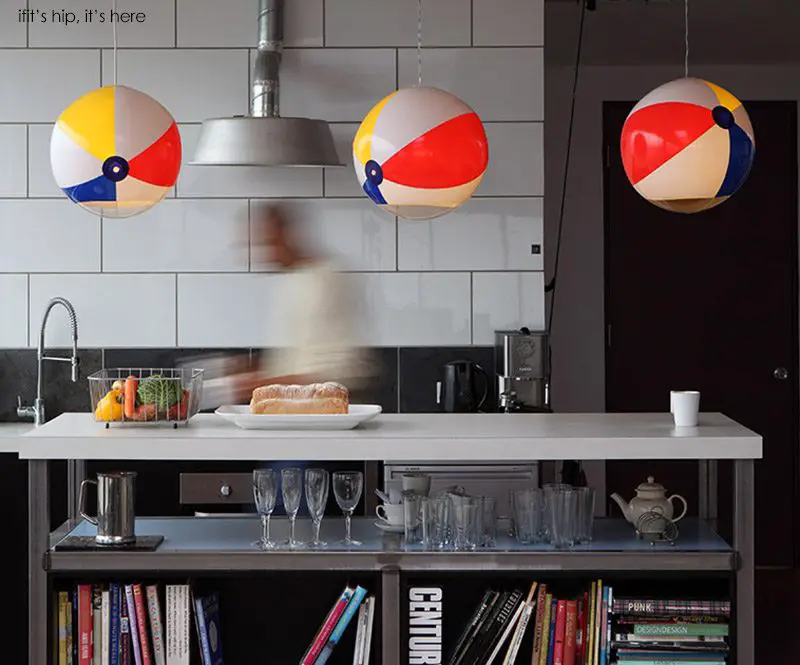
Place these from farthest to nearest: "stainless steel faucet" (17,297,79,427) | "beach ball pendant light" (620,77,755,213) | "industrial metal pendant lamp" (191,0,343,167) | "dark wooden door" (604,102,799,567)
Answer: "dark wooden door" (604,102,799,567) < "stainless steel faucet" (17,297,79,427) < "industrial metal pendant lamp" (191,0,343,167) < "beach ball pendant light" (620,77,755,213)

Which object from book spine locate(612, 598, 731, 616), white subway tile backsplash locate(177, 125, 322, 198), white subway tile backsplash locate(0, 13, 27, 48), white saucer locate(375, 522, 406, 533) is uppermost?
white subway tile backsplash locate(0, 13, 27, 48)

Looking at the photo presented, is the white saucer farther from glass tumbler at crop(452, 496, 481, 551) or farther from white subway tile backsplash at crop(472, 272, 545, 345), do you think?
white subway tile backsplash at crop(472, 272, 545, 345)

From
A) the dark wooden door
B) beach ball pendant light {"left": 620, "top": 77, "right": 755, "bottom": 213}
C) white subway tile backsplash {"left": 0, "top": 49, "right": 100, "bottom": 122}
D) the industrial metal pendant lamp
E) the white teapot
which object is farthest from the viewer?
the dark wooden door

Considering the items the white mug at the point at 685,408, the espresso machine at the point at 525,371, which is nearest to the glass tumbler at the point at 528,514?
the white mug at the point at 685,408

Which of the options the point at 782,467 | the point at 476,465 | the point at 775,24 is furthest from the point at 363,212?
the point at 782,467

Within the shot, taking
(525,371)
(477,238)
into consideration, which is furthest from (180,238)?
(525,371)

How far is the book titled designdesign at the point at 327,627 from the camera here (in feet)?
9.23

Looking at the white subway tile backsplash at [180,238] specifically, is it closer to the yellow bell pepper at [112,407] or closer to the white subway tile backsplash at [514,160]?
the white subway tile backsplash at [514,160]

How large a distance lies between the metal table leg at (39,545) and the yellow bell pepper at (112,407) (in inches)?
8.1

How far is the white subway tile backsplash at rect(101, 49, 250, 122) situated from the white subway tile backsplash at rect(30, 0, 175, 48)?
0.05 meters

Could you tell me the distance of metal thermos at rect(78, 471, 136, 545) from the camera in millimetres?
2838

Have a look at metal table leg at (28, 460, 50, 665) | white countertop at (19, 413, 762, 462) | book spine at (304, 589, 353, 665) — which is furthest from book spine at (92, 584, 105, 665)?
book spine at (304, 589, 353, 665)

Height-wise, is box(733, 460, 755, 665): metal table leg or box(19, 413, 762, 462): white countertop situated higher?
box(19, 413, 762, 462): white countertop

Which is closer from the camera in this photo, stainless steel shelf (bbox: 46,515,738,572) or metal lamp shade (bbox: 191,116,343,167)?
stainless steel shelf (bbox: 46,515,738,572)
